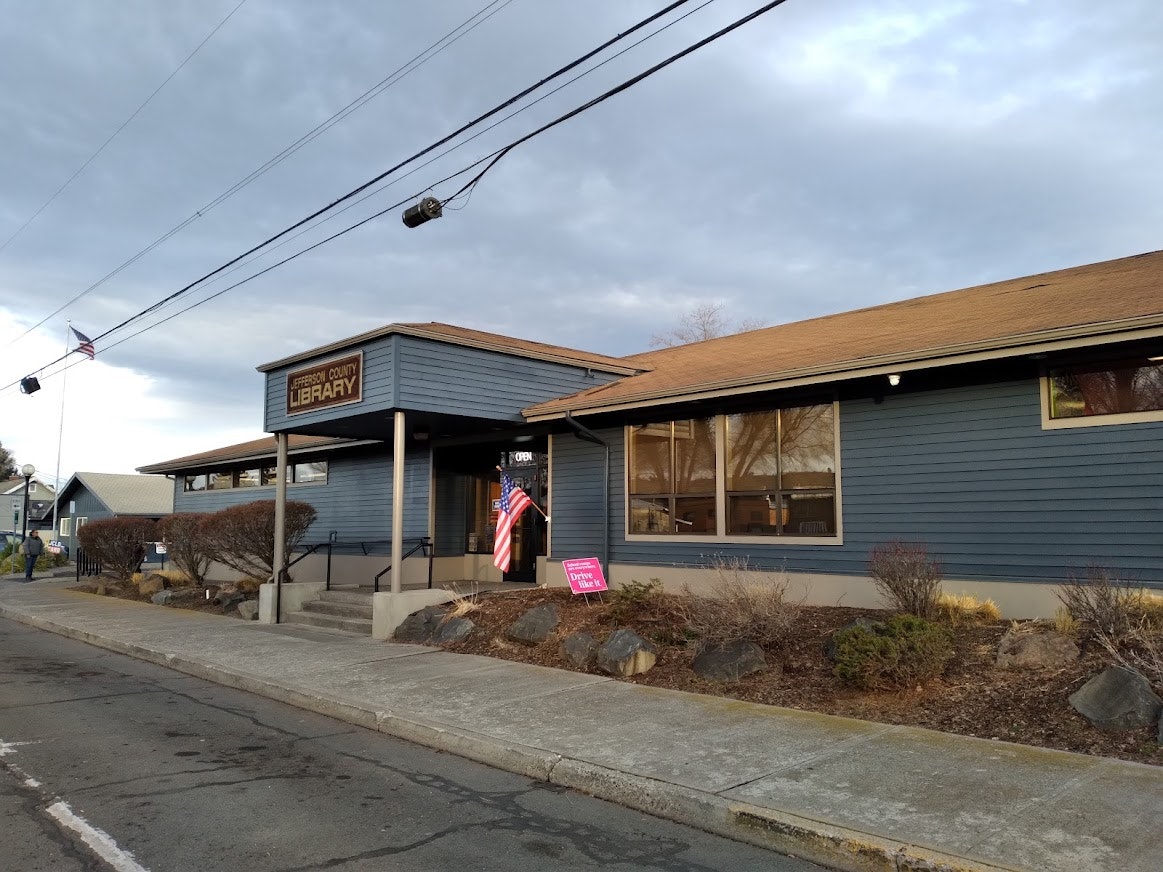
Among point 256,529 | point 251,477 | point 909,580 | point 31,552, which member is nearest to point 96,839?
point 909,580

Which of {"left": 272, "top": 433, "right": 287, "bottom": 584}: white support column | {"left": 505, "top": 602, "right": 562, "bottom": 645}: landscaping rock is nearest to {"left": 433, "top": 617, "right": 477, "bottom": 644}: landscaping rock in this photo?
{"left": 505, "top": 602, "right": 562, "bottom": 645}: landscaping rock

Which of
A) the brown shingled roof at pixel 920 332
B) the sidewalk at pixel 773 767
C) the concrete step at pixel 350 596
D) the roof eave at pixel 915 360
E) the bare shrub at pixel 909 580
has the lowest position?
the sidewalk at pixel 773 767

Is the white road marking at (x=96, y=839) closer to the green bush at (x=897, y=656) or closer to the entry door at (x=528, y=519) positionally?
the green bush at (x=897, y=656)

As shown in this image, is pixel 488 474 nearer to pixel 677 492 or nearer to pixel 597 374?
pixel 597 374

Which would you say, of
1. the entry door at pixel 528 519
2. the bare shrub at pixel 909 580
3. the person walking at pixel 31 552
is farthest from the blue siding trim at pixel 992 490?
the person walking at pixel 31 552

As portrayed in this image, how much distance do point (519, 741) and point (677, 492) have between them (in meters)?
6.48

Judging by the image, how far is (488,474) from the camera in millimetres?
17953

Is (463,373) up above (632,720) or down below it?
above

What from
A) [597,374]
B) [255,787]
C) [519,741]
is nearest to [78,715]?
[255,787]

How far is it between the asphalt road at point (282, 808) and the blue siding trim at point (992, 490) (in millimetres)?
5864

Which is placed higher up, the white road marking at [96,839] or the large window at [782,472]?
the large window at [782,472]

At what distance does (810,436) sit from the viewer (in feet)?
37.3

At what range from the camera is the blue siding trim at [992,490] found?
8.77 metres

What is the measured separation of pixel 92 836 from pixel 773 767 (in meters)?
4.25
